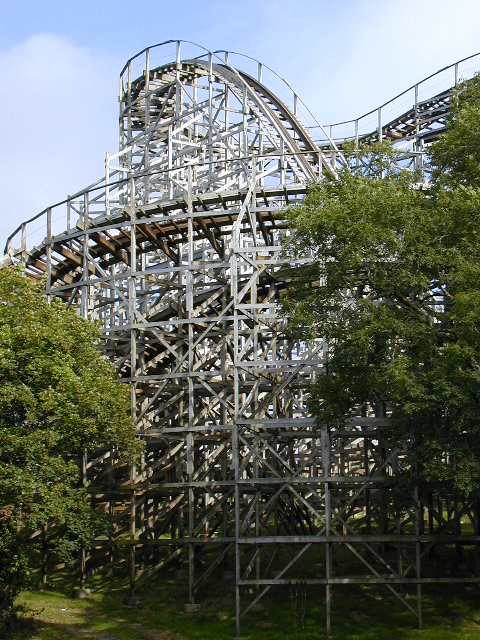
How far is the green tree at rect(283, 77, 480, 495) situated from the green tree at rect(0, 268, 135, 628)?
16.8ft

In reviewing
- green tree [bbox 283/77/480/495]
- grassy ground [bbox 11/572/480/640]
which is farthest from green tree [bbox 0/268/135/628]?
green tree [bbox 283/77/480/495]

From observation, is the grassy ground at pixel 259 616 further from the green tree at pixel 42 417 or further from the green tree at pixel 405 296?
the green tree at pixel 405 296

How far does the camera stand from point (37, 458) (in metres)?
20.4

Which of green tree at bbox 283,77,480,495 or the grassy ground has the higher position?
green tree at bbox 283,77,480,495

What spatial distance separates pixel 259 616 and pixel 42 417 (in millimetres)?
7048

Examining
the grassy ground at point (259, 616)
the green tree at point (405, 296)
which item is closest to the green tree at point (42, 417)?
the grassy ground at point (259, 616)

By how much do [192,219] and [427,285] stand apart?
859cm

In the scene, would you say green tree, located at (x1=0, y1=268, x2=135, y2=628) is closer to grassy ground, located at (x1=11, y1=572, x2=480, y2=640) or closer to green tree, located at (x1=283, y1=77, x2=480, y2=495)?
grassy ground, located at (x1=11, y1=572, x2=480, y2=640)

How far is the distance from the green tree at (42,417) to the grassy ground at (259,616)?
2.11m

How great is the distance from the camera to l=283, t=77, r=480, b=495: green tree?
735 inches

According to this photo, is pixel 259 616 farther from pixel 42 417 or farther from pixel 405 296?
pixel 405 296

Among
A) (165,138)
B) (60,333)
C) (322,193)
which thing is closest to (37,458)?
(60,333)

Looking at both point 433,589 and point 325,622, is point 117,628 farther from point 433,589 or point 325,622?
point 433,589

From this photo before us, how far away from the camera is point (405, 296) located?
20766mm
